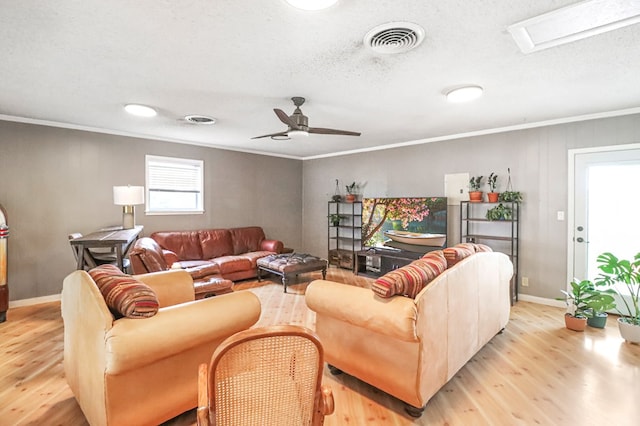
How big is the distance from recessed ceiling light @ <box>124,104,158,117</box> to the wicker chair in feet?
11.0

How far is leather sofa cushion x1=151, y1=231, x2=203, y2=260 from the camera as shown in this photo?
16.5 feet

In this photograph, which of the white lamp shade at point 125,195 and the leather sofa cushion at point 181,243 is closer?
the white lamp shade at point 125,195

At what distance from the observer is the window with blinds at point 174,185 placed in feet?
17.0

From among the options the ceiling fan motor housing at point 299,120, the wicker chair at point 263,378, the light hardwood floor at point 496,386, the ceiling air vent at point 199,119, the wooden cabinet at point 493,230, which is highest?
the ceiling air vent at point 199,119

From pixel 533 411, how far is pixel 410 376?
0.91 metres

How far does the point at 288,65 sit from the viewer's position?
8.05 ft

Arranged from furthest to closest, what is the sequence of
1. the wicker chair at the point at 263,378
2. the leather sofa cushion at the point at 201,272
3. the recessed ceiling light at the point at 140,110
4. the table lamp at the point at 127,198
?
the table lamp at the point at 127,198, the leather sofa cushion at the point at 201,272, the recessed ceiling light at the point at 140,110, the wicker chair at the point at 263,378

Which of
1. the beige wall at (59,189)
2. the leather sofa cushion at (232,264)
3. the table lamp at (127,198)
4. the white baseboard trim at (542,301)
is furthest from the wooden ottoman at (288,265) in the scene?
the white baseboard trim at (542,301)

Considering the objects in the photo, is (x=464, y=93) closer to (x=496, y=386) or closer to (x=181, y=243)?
(x=496, y=386)

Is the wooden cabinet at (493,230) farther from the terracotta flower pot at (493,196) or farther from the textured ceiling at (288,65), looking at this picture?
the textured ceiling at (288,65)

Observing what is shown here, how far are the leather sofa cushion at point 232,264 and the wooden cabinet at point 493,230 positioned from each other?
11.6ft

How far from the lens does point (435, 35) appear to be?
2018 mm

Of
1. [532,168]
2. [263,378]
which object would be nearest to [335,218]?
[532,168]

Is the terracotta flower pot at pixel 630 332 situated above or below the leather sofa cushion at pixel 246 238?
below
